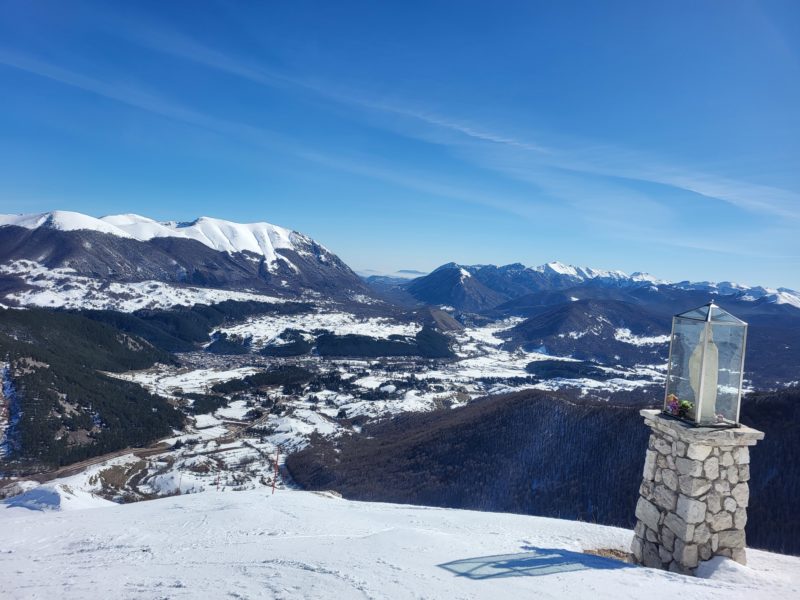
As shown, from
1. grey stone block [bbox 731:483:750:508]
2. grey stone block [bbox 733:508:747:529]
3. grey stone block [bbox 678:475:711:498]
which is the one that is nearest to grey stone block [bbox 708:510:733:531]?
grey stone block [bbox 733:508:747:529]

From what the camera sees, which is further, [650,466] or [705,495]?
[650,466]

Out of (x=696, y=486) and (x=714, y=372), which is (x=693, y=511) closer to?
(x=696, y=486)

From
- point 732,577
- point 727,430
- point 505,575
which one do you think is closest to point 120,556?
point 505,575

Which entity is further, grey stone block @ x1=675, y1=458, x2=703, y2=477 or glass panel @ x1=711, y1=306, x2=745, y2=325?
glass panel @ x1=711, y1=306, x2=745, y2=325

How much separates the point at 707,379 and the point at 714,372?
24 centimetres

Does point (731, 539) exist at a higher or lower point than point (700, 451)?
lower

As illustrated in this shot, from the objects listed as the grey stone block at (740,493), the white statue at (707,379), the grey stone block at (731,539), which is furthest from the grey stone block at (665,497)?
the white statue at (707,379)

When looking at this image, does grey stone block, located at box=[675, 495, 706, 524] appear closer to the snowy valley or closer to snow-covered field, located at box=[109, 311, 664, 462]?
the snowy valley

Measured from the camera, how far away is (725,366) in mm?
10203

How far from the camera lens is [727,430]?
9414mm

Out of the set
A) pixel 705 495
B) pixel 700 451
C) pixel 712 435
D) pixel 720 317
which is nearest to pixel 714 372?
pixel 720 317

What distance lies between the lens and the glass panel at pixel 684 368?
33.5 ft

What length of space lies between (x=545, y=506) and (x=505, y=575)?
4120 cm

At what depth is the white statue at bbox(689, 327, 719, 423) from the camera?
995 centimetres
